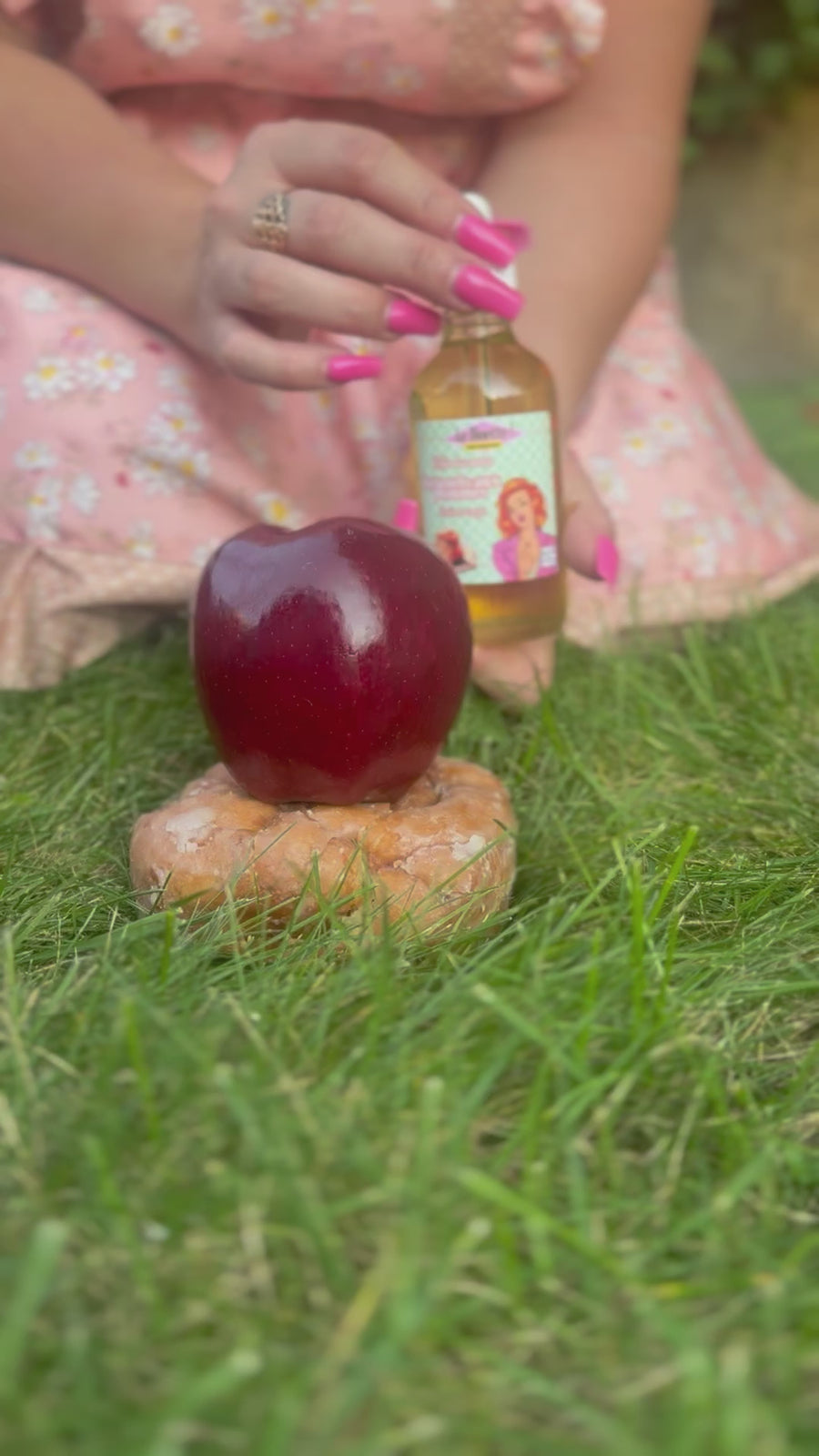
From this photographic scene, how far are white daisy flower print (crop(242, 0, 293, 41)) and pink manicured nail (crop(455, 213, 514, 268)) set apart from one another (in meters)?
0.47

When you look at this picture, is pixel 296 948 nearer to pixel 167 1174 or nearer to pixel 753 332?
pixel 167 1174

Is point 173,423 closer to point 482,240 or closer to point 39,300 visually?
point 39,300

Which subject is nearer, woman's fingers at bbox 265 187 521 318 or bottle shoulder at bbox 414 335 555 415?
woman's fingers at bbox 265 187 521 318

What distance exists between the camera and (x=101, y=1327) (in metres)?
0.59

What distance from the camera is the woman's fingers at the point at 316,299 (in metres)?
1.31

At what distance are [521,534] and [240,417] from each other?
467mm

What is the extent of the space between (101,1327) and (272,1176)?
10 centimetres

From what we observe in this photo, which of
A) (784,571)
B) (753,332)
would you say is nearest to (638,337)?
(784,571)

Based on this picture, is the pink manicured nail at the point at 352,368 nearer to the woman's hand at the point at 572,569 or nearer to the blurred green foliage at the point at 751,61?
the woman's hand at the point at 572,569

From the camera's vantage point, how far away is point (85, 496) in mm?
1565

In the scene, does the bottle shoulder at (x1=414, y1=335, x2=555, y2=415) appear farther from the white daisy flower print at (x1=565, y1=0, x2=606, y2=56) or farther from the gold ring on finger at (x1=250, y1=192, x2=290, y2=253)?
the white daisy flower print at (x1=565, y1=0, x2=606, y2=56)

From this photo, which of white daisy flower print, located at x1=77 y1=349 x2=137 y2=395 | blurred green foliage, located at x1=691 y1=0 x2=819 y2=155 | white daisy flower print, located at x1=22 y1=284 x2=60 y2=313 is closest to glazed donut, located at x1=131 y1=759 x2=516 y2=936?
white daisy flower print, located at x1=77 y1=349 x2=137 y2=395

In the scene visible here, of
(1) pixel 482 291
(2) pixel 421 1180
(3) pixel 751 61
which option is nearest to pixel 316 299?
(1) pixel 482 291

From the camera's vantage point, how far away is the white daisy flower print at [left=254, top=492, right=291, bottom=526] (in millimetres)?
1614
